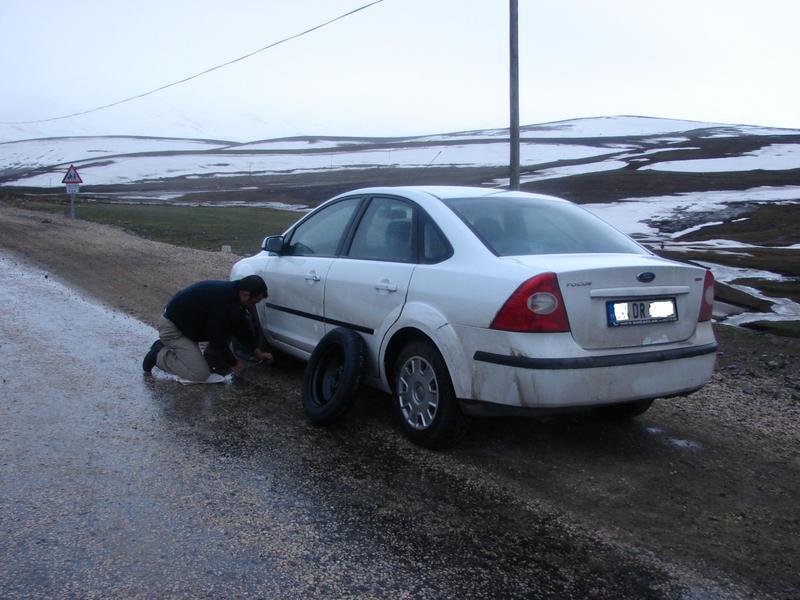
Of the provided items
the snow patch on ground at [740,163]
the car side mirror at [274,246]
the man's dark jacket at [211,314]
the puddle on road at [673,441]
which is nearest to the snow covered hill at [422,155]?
the snow patch on ground at [740,163]

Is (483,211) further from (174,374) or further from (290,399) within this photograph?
(174,374)

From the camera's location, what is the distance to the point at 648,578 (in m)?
3.44

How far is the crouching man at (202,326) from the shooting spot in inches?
247

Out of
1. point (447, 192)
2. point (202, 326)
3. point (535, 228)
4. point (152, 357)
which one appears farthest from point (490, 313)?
point (152, 357)

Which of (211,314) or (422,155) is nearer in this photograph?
(211,314)

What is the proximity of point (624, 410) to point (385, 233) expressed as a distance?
6.62 feet

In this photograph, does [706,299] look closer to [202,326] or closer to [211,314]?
[211,314]

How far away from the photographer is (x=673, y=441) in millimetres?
5281

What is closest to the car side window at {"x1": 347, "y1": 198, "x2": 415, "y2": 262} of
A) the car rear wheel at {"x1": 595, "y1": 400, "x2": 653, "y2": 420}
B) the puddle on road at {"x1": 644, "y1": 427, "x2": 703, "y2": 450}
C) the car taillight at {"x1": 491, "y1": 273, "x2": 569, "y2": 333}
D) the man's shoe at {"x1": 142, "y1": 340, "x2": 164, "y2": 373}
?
the car taillight at {"x1": 491, "y1": 273, "x2": 569, "y2": 333}

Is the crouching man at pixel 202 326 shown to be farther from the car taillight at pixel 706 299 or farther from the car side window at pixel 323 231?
the car taillight at pixel 706 299

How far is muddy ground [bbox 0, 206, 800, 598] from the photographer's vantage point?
370 centimetres

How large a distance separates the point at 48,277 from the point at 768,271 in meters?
11.7

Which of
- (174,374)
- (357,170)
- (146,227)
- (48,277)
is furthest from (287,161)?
(174,374)

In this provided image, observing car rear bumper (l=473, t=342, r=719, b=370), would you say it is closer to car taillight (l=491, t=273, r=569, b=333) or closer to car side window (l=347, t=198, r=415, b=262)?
car taillight (l=491, t=273, r=569, b=333)
